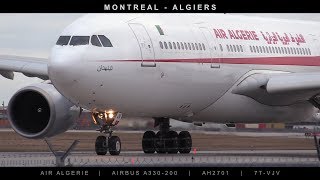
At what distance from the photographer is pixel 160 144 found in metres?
34.5

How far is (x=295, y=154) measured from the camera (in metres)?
35.5

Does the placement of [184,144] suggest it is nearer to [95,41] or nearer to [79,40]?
[95,41]

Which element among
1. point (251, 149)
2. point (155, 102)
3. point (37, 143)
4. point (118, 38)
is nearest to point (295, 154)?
point (251, 149)

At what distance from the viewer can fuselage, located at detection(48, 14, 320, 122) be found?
28469mm

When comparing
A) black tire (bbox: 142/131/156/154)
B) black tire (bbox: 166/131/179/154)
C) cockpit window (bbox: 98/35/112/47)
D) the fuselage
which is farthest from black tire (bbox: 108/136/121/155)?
black tire (bbox: 166/131/179/154)

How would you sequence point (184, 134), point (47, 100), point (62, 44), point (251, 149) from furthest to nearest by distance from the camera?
point (251, 149), point (184, 134), point (47, 100), point (62, 44)

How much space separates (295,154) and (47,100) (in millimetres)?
9113

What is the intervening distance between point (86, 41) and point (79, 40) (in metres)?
0.21

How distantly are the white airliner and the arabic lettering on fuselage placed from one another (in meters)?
0.05

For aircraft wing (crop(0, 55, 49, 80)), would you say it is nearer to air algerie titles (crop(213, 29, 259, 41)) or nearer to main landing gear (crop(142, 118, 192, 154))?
main landing gear (crop(142, 118, 192, 154))
